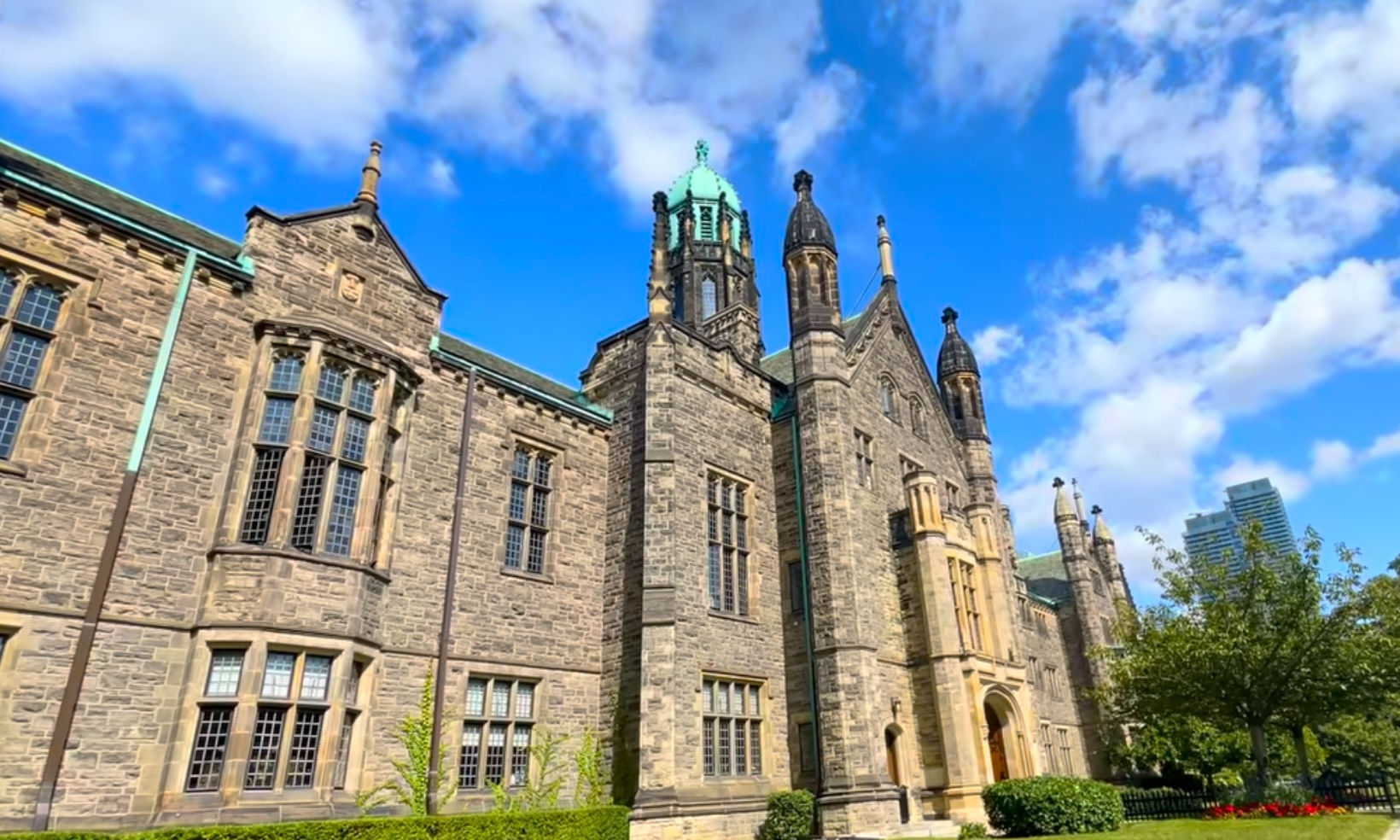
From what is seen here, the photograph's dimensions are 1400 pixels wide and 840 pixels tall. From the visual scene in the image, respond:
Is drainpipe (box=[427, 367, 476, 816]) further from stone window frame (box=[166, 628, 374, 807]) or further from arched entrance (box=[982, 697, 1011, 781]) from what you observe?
arched entrance (box=[982, 697, 1011, 781])

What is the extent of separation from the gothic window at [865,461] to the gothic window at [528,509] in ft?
31.6

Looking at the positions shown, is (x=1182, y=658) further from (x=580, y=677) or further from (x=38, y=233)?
(x=38, y=233)

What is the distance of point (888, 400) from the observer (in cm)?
2709

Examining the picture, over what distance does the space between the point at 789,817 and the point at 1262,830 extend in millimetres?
9717

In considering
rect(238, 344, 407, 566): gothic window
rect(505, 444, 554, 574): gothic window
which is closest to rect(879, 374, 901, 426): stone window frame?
rect(505, 444, 554, 574): gothic window

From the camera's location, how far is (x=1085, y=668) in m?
40.9

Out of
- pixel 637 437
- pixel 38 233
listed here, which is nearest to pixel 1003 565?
pixel 637 437

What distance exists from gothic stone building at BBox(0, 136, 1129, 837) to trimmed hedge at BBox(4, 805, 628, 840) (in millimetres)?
1288

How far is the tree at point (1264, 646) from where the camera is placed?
2133 cm

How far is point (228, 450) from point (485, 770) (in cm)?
792

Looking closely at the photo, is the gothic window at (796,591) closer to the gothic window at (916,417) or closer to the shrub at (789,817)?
the shrub at (789,817)

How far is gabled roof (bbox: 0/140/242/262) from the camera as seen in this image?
41.3ft

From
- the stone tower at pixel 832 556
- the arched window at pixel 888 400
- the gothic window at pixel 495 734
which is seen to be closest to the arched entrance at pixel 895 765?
the stone tower at pixel 832 556

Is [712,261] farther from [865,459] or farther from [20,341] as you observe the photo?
[20,341]
